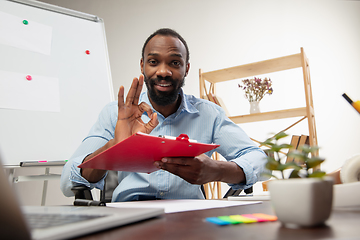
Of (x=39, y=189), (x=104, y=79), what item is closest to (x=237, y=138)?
(x=104, y=79)

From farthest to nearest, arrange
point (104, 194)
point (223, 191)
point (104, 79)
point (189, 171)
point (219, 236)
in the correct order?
1. point (223, 191)
2. point (104, 79)
3. point (104, 194)
4. point (189, 171)
5. point (219, 236)

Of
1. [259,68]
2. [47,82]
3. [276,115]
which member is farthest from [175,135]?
[259,68]

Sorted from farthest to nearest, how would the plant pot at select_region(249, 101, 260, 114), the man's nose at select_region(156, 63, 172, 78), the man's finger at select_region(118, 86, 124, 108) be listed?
the plant pot at select_region(249, 101, 260, 114) < the man's nose at select_region(156, 63, 172, 78) < the man's finger at select_region(118, 86, 124, 108)

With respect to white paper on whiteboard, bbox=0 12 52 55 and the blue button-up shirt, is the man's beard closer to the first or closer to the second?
the blue button-up shirt

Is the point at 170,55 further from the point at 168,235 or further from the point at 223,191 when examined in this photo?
the point at 223,191

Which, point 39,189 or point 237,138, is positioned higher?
point 237,138

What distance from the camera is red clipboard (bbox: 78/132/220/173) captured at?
54 cm

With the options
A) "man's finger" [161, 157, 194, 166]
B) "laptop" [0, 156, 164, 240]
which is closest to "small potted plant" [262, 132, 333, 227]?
"laptop" [0, 156, 164, 240]

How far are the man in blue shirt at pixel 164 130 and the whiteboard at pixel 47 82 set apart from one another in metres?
0.58

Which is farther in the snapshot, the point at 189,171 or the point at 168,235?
the point at 189,171

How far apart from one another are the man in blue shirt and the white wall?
58.7 inches

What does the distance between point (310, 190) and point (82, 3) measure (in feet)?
11.4

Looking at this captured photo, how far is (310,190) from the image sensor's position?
11.2 inches

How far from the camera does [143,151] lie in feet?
1.99
